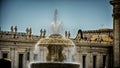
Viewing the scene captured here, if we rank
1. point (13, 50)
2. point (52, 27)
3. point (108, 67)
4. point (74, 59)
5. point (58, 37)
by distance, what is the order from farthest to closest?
point (108, 67), point (74, 59), point (13, 50), point (52, 27), point (58, 37)

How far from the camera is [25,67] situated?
86.3 ft

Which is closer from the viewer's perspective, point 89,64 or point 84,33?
point 89,64

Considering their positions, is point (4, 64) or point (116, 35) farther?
point (116, 35)

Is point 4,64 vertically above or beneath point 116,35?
beneath

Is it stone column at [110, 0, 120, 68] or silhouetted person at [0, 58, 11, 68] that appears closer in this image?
silhouetted person at [0, 58, 11, 68]

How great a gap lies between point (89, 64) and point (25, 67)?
6.35 m

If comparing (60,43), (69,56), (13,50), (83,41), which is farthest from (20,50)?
(60,43)

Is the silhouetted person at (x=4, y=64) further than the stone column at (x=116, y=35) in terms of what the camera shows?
No

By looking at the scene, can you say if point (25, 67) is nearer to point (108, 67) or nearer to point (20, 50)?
point (20, 50)

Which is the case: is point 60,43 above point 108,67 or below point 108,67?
above

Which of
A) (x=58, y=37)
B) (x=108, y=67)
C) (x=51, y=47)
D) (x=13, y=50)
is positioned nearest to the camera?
(x=51, y=47)

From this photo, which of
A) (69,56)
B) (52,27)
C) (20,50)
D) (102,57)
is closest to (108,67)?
(102,57)

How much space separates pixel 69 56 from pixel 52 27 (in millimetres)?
14379

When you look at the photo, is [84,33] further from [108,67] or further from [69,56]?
[69,56]
